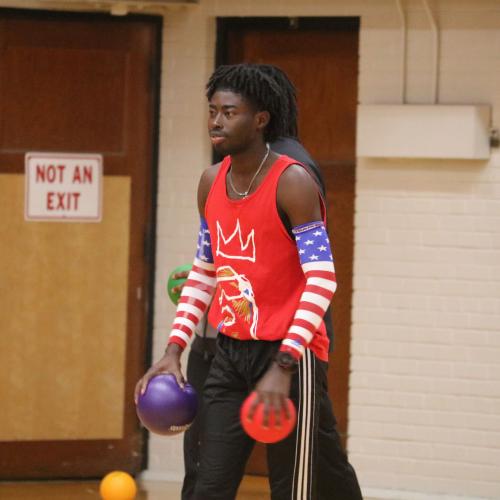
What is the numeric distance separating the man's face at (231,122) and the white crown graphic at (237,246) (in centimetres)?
23

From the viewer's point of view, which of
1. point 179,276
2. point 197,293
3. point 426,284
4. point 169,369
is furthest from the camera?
point 426,284

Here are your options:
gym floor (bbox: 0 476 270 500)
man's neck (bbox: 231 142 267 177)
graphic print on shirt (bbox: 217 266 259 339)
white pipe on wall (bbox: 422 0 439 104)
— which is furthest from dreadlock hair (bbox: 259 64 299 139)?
gym floor (bbox: 0 476 270 500)

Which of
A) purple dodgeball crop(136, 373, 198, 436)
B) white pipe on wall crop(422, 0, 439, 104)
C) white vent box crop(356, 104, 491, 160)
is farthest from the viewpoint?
white pipe on wall crop(422, 0, 439, 104)

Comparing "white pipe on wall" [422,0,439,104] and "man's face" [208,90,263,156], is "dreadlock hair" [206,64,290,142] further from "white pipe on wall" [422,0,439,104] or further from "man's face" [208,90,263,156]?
"white pipe on wall" [422,0,439,104]

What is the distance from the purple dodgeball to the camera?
333 centimetres

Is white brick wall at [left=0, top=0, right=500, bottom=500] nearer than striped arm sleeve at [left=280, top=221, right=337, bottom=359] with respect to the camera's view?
No

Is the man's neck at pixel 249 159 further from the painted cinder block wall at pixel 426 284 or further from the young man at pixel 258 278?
the painted cinder block wall at pixel 426 284

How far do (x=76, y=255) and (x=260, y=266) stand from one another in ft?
8.54

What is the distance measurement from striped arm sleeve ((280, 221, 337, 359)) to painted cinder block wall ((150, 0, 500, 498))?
2091mm

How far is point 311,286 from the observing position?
3146 mm

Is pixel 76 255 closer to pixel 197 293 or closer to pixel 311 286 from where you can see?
pixel 197 293

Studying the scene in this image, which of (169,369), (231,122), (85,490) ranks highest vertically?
(231,122)

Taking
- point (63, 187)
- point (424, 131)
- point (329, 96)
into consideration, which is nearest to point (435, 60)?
point (424, 131)

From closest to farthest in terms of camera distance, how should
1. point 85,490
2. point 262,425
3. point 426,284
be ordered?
point 262,425 → point 426,284 → point 85,490
